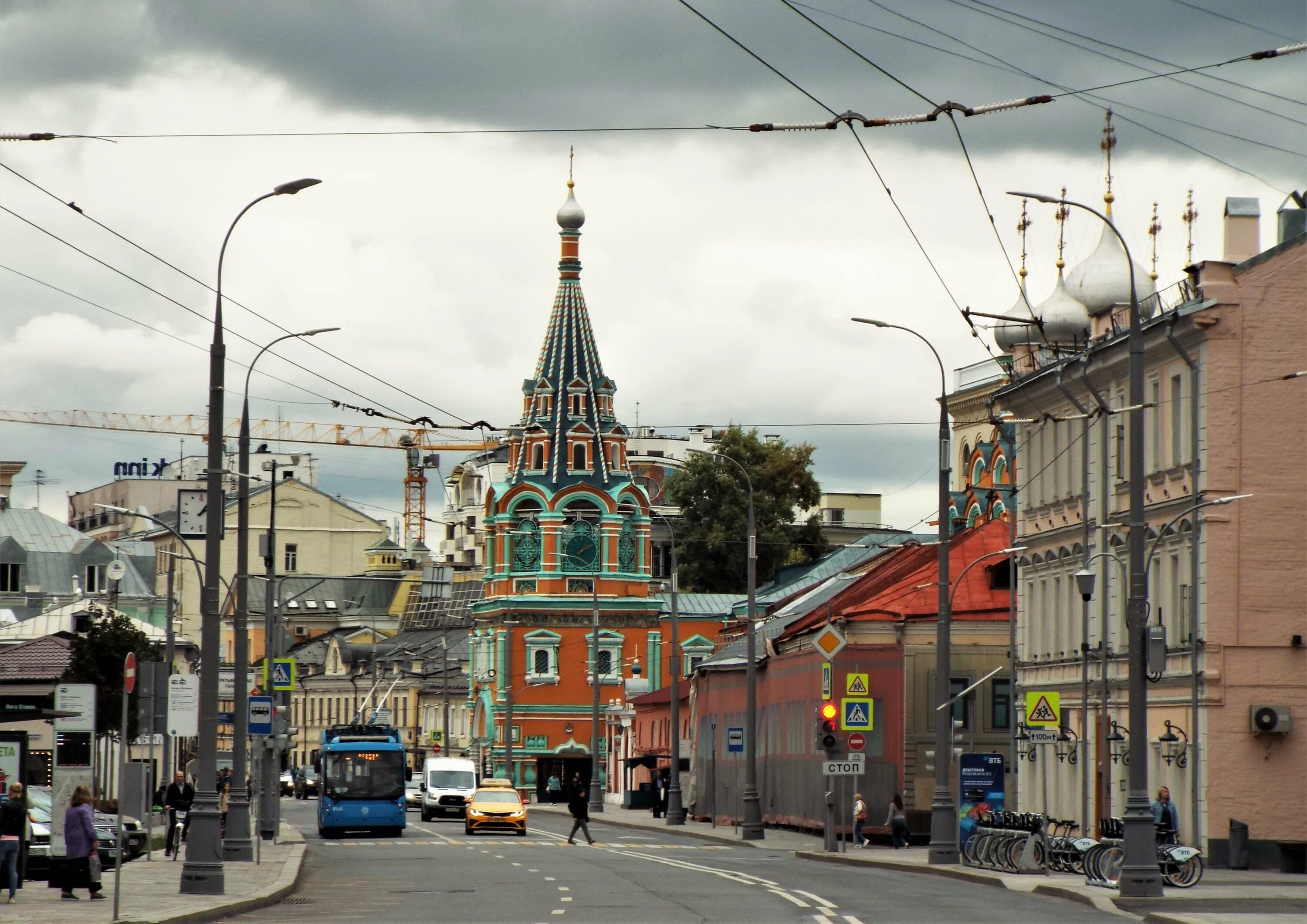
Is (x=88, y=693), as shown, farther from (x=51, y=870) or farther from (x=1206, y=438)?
(x=1206, y=438)

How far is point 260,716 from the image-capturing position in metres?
40.5

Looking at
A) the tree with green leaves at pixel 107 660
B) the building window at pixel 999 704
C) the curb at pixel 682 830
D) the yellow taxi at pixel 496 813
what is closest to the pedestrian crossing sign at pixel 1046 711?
the curb at pixel 682 830

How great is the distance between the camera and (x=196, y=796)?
2952 cm

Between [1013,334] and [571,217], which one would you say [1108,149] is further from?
[571,217]

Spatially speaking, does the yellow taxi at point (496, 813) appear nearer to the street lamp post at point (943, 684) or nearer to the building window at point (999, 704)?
the building window at point (999, 704)

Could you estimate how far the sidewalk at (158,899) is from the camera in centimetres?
2442

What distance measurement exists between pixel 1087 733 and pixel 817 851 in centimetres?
668

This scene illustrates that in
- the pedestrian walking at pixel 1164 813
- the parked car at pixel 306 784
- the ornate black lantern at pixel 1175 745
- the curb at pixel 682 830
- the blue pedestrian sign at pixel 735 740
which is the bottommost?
the parked car at pixel 306 784

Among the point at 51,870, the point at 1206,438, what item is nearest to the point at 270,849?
the point at 51,870

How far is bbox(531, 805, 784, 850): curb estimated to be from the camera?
55188 mm

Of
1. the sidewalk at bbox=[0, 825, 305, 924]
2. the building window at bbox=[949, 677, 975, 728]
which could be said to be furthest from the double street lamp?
the building window at bbox=[949, 677, 975, 728]

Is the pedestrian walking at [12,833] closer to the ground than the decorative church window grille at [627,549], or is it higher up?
closer to the ground

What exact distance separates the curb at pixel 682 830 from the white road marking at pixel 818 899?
21411 mm

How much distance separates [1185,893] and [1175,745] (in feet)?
43.9
